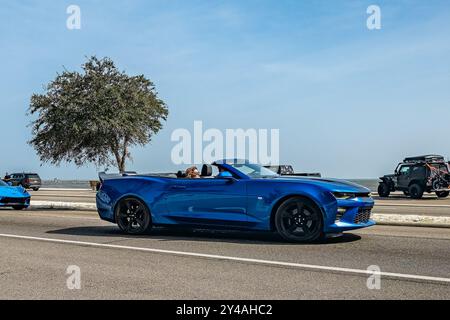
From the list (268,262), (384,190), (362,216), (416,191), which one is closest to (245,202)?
(362,216)

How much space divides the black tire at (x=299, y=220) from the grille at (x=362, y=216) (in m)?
0.66

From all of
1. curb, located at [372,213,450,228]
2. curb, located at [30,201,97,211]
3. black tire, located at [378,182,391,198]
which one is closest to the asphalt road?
curb, located at [372,213,450,228]

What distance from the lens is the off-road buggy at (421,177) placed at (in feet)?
91.8

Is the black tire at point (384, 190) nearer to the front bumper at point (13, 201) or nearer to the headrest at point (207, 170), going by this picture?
the front bumper at point (13, 201)

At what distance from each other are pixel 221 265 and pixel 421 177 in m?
23.2

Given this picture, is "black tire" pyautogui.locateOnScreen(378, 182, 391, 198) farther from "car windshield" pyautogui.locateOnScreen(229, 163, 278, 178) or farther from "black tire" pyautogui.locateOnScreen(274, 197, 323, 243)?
"black tire" pyautogui.locateOnScreen(274, 197, 323, 243)

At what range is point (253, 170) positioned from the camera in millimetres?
9977

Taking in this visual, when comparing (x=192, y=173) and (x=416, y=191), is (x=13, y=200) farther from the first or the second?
(x=416, y=191)

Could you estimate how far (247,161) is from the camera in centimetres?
1023

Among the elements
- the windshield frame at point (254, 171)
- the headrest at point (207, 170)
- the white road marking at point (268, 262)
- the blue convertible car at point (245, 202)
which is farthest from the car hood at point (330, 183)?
the white road marking at point (268, 262)
